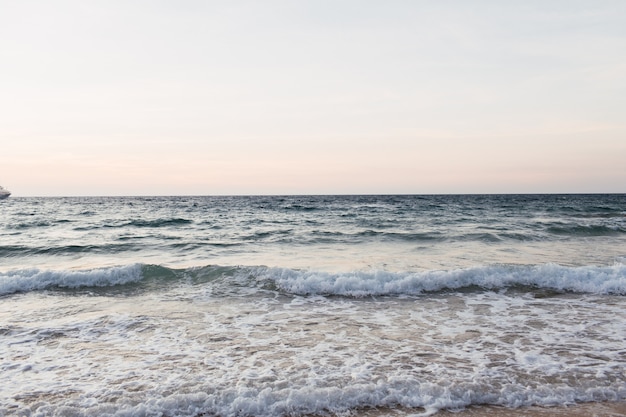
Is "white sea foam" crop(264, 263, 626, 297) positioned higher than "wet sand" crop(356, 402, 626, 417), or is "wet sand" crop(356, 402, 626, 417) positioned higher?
"white sea foam" crop(264, 263, 626, 297)

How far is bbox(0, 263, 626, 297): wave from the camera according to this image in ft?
36.0

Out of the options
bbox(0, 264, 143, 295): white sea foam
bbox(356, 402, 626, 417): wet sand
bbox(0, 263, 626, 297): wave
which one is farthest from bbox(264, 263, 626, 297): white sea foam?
bbox(356, 402, 626, 417): wet sand

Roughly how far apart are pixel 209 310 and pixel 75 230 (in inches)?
803

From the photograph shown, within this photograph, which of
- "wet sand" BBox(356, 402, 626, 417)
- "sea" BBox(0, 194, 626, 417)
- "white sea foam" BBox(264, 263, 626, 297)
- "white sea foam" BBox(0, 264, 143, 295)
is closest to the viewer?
"wet sand" BBox(356, 402, 626, 417)

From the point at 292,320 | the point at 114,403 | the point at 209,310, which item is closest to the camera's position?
the point at 114,403

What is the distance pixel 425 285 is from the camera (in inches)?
440

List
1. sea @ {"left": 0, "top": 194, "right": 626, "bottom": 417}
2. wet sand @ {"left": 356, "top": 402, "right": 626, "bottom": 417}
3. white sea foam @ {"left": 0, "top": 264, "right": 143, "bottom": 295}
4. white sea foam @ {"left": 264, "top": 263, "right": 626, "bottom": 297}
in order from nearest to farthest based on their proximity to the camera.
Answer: wet sand @ {"left": 356, "top": 402, "right": 626, "bottom": 417}
sea @ {"left": 0, "top": 194, "right": 626, "bottom": 417}
white sea foam @ {"left": 264, "top": 263, "right": 626, "bottom": 297}
white sea foam @ {"left": 0, "top": 264, "right": 143, "bottom": 295}

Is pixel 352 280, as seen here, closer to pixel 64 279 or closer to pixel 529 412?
pixel 529 412

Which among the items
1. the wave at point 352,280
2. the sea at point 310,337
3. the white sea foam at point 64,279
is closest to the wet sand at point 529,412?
the sea at point 310,337

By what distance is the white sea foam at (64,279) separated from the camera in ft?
37.0

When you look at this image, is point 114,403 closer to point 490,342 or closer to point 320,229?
point 490,342

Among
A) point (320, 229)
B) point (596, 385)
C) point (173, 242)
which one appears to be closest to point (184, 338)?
point (596, 385)

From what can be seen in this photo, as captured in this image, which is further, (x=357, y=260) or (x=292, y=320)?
(x=357, y=260)

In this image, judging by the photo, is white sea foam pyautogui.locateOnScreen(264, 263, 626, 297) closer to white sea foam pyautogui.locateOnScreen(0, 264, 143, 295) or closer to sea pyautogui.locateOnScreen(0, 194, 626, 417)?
sea pyautogui.locateOnScreen(0, 194, 626, 417)
